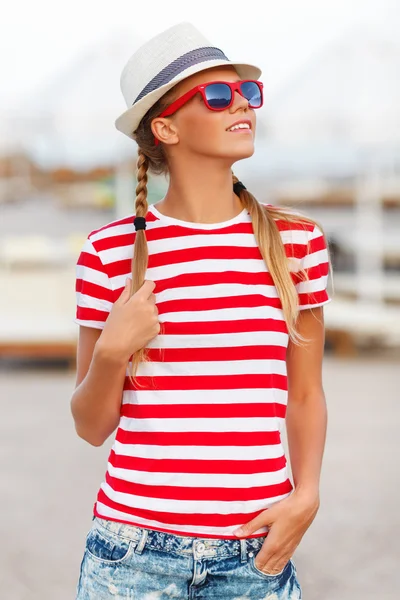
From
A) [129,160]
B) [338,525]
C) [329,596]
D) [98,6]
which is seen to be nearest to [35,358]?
[129,160]

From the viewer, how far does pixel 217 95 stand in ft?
5.07

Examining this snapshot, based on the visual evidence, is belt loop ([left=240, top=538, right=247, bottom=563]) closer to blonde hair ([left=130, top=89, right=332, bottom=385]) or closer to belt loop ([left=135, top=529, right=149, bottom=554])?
belt loop ([left=135, top=529, right=149, bottom=554])

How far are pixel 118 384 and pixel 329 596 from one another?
7.03 ft

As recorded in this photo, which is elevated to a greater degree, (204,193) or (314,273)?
(204,193)

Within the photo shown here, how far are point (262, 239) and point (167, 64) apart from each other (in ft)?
1.11

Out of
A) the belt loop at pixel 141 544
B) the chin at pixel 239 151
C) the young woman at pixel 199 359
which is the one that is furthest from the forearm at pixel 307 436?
the chin at pixel 239 151

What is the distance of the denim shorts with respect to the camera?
4.80 ft

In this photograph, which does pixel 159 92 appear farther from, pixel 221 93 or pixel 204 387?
pixel 204 387

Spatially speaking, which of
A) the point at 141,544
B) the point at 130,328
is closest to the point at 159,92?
the point at 130,328

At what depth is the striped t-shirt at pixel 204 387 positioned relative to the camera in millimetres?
1479

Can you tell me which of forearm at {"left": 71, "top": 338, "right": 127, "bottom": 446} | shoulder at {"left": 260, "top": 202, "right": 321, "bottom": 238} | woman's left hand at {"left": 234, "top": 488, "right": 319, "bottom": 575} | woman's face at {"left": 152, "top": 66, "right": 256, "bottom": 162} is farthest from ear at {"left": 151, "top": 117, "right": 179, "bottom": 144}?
woman's left hand at {"left": 234, "top": 488, "right": 319, "bottom": 575}

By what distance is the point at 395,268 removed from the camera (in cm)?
1169

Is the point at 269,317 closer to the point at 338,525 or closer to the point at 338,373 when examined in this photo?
the point at 338,525

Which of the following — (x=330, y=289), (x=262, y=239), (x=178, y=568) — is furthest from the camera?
(x=330, y=289)
